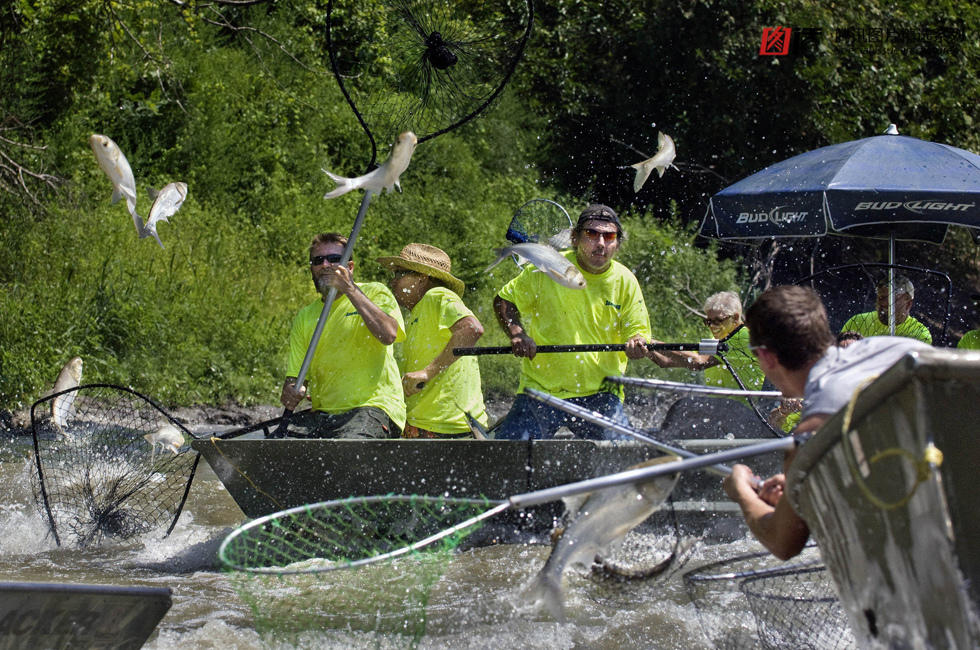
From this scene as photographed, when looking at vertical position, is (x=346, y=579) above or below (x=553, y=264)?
below

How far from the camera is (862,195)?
8102 millimetres

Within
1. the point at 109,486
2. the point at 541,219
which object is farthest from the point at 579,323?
the point at 541,219

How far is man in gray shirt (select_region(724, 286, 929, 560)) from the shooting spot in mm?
3219

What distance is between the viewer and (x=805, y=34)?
59.4 feet

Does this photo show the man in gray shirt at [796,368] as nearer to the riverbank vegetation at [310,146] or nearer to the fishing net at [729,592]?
the fishing net at [729,592]

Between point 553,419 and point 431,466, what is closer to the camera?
point 431,466

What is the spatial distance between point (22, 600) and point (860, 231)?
7047 millimetres

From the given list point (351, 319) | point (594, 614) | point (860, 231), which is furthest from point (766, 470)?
point (860, 231)

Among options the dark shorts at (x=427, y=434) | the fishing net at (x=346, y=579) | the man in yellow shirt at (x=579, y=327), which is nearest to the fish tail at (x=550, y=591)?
the fishing net at (x=346, y=579)

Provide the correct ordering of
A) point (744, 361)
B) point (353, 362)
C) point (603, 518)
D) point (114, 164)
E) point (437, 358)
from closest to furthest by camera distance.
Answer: point (603, 518) < point (114, 164) < point (353, 362) < point (744, 361) < point (437, 358)

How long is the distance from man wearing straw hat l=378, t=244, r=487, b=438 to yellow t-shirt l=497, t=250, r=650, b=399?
0.38 metres

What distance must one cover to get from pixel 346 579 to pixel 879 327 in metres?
4.38

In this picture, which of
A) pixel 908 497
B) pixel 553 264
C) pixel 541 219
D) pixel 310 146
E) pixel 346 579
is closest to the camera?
pixel 908 497

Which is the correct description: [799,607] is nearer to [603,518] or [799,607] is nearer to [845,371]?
[603,518]
